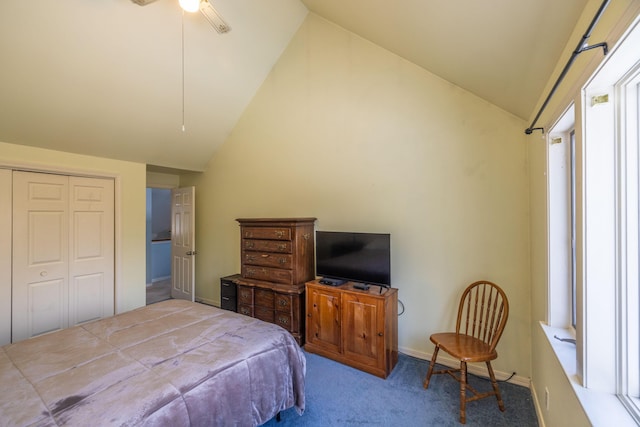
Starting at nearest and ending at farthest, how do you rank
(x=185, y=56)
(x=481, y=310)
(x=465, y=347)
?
(x=465, y=347) → (x=481, y=310) → (x=185, y=56)

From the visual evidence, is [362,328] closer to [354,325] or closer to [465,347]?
[354,325]

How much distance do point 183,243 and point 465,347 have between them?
4300 millimetres

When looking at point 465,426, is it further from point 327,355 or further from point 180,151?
point 180,151

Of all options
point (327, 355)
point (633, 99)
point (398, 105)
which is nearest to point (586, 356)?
point (633, 99)

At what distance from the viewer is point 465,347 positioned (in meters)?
2.08

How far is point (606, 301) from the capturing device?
1.11m

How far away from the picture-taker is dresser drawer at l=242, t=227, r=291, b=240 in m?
3.11

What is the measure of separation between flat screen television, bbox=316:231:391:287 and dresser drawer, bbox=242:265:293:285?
37 cm

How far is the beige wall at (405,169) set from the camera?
2.37 meters

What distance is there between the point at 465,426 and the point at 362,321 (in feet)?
3.30

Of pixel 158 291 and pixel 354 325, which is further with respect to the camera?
pixel 158 291

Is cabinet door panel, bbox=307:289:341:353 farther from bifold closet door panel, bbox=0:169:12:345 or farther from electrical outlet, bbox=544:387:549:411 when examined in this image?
bifold closet door panel, bbox=0:169:12:345

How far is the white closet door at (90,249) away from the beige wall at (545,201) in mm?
4547

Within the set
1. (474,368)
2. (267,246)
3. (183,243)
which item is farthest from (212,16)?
(183,243)
